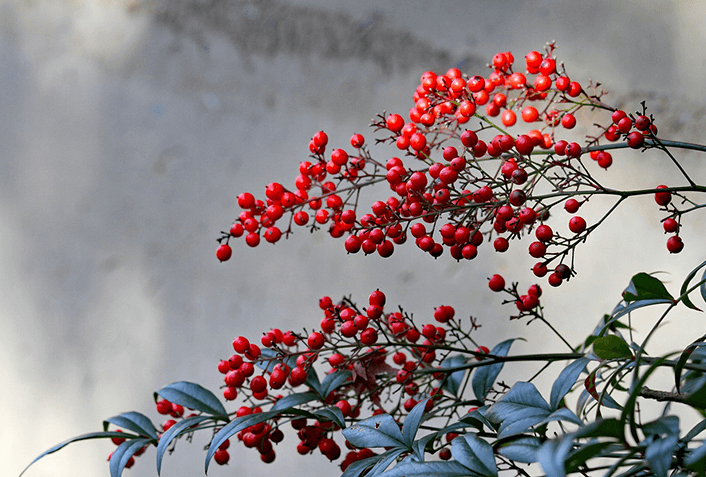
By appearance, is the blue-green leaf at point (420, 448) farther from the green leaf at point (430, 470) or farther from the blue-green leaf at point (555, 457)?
the blue-green leaf at point (555, 457)

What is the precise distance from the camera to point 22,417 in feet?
3.47

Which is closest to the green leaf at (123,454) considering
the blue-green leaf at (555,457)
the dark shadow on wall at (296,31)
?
the blue-green leaf at (555,457)

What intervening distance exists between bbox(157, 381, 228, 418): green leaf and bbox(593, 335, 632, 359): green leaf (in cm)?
29

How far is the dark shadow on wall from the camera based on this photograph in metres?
1.02

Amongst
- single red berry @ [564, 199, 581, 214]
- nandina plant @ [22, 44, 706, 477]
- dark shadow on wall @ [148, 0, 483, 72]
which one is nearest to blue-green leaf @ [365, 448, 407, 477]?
nandina plant @ [22, 44, 706, 477]

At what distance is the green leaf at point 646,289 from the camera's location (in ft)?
1.46

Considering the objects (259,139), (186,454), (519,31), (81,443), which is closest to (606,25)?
(519,31)

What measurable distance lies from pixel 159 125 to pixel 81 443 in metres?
0.55

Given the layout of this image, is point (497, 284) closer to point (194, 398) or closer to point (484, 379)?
point (484, 379)

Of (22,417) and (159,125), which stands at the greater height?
(159,125)

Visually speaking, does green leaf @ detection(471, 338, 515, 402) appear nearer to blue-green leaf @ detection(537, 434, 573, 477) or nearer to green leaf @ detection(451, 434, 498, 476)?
green leaf @ detection(451, 434, 498, 476)

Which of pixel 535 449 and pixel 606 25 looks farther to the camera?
pixel 606 25

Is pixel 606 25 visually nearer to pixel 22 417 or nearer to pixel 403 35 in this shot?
pixel 403 35

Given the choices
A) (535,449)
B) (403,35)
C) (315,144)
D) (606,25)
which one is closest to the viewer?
(535,449)
